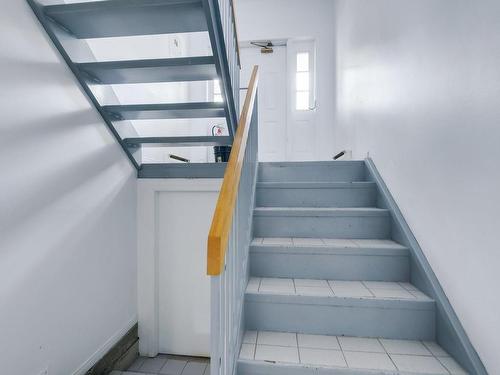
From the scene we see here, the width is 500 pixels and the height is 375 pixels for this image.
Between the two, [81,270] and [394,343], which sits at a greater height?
[81,270]

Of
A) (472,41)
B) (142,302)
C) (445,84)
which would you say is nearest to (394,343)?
(445,84)

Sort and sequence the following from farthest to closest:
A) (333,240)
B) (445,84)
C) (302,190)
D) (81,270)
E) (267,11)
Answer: (267,11) → (302,190) → (333,240) → (81,270) → (445,84)

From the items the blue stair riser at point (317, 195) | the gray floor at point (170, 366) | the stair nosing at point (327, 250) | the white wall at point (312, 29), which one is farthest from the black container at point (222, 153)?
the white wall at point (312, 29)

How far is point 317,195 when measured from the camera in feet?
7.50

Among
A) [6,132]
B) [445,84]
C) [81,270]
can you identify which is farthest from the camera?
[81,270]

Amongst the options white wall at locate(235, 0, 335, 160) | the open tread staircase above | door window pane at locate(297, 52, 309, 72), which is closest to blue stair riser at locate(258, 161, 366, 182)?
the open tread staircase above

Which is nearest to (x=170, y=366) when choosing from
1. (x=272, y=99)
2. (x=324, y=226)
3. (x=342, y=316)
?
(x=342, y=316)

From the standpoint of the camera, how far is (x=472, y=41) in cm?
120

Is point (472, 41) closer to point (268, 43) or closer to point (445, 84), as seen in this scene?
point (445, 84)

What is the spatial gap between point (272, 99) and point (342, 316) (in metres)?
3.80

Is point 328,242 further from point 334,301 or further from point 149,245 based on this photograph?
point 149,245

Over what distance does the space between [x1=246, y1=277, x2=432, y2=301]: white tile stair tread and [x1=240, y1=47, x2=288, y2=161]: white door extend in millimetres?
3070

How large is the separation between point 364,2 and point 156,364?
3.86m

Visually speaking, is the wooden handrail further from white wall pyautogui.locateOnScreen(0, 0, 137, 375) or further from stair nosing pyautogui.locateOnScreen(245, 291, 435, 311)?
white wall pyautogui.locateOnScreen(0, 0, 137, 375)
